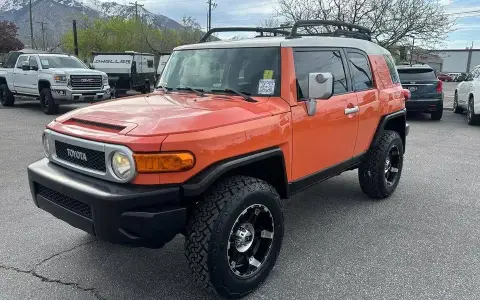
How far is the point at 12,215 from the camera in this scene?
4.50 meters

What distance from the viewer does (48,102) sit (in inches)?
507

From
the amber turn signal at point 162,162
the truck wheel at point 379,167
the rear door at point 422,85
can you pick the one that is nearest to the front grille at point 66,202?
the amber turn signal at point 162,162

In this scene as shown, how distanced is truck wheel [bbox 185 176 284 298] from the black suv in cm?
1019

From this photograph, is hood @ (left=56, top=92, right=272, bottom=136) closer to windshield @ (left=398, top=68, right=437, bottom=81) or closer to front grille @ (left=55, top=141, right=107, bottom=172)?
front grille @ (left=55, top=141, right=107, bottom=172)

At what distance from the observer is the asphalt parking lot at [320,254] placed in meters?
3.09

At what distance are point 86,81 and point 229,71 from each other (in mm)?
10138

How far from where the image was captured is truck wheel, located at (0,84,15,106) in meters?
15.4

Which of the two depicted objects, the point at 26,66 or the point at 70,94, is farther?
the point at 26,66

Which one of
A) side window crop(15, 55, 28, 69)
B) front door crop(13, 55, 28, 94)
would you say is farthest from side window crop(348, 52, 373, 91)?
side window crop(15, 55, 28, 69)

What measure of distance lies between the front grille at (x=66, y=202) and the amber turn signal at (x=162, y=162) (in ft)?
1.62

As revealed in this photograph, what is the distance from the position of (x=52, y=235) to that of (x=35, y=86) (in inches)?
427

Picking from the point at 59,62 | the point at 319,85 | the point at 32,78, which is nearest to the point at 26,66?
the point at 32,78

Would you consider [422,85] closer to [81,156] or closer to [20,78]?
[81,156]

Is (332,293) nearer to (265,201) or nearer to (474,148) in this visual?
(265,201)
